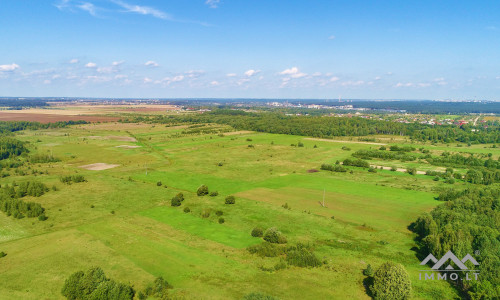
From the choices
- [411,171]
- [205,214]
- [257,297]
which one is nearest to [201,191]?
[205,214]

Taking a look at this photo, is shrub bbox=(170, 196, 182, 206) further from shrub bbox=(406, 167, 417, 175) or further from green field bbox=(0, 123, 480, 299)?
shrub bbox=(406, 167, 417, 175)

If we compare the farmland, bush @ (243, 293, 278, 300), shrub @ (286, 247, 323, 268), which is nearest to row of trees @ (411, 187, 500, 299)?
the farmland

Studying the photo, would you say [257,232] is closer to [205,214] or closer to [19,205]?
[205,214]

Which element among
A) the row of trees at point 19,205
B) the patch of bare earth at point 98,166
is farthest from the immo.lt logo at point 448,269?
the patch of bare earth at point 98,166

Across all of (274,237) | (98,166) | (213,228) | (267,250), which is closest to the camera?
(267,250)

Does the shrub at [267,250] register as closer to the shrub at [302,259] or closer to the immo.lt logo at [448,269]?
the shrub at [302,259]

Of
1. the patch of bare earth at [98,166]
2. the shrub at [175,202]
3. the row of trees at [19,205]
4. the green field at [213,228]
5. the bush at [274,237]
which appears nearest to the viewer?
the green field at [213,228]

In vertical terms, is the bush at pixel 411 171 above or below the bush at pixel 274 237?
above
